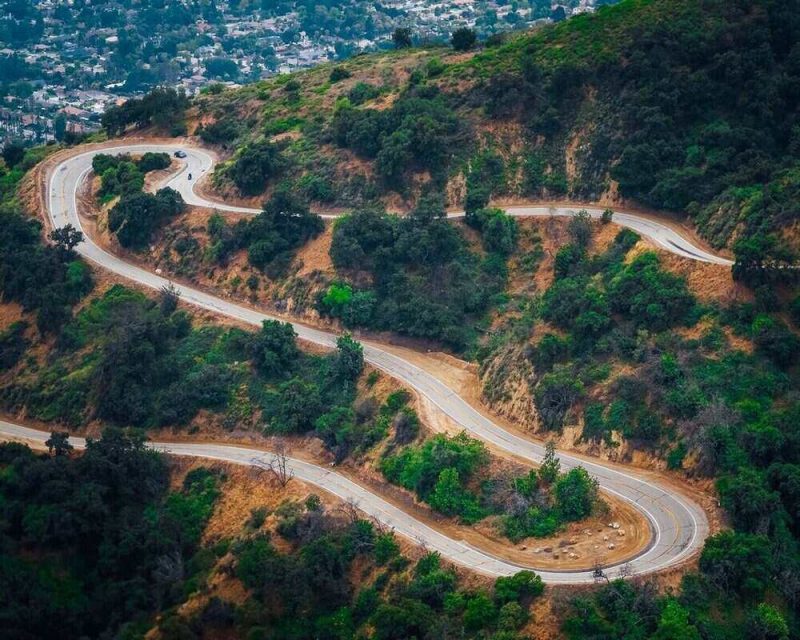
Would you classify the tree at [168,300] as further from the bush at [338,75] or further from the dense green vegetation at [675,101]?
the bush at [338,75]

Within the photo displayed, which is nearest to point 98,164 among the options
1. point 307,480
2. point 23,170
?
point 23,170

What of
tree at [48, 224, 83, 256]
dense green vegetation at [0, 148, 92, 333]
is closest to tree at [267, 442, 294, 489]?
dense green vegetation at [0, 148, 92, 333]

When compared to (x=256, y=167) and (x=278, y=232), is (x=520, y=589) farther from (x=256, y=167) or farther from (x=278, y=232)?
(x=256, y=167)

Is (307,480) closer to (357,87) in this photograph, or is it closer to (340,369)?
(340,369)

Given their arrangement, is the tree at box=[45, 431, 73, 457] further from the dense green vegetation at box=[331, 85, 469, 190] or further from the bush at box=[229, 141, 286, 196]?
the dense green vegetation at box=[331, 85, 469, 190]

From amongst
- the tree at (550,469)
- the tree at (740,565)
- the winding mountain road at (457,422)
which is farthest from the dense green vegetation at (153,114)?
the tree at (740,565)
